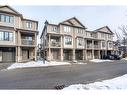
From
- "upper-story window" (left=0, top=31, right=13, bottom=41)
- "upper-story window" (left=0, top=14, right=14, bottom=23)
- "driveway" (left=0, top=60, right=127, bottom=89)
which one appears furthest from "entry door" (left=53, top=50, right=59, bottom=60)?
"driveway" (left=0, top=60, right=127, bottom=89)

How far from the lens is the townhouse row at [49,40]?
20375 millimetres

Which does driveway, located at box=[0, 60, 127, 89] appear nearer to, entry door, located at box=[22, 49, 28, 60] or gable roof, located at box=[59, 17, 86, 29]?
entry door, located at box=[22, 49, 28, 60]

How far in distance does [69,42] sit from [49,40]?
4.47 metres

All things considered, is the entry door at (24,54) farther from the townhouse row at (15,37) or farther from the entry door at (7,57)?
the entry door at (7,57)

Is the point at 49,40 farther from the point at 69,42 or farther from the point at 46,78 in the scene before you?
the point at 46,78

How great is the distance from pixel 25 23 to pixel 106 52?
19376 millimetres

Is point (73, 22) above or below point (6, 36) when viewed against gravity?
above

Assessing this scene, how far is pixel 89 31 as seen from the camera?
2927 centimetres

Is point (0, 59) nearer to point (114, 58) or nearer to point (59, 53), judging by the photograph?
point (59, 53)

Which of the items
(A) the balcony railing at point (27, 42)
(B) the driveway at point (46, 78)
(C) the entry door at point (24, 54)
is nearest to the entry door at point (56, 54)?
(A) the balcony railing at point (27, 42)

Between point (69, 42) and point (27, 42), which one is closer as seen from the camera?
point (27, 42)

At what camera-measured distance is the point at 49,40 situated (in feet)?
80.4

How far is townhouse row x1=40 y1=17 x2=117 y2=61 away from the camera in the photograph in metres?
25.4

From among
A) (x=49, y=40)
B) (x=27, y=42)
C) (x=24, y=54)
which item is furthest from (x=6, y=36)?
(x=49, y=40)
